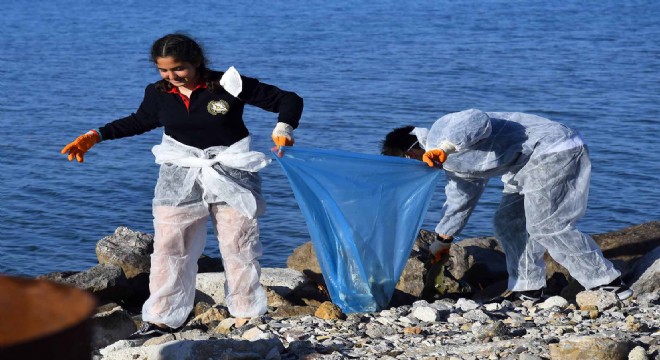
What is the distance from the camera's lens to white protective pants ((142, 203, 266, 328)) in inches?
238

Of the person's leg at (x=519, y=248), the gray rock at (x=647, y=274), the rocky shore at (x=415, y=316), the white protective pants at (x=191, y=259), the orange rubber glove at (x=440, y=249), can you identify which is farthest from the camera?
the orange rubber glove at (x=440, y=249)

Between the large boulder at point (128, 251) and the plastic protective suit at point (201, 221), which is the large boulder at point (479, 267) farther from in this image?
the plastic protective suit at point (201, 221)

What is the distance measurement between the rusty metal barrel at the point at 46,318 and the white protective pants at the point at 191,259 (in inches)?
129

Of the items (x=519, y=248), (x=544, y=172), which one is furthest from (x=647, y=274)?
(x=544, y=172)

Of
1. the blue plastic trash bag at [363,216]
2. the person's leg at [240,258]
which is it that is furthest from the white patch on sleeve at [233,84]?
the blue plastic trash bag at [363,216]

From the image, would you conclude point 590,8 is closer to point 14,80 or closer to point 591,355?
point 14,80

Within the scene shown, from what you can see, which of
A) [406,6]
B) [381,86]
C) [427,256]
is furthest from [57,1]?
[427,256]

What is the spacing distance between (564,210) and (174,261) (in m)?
2.21

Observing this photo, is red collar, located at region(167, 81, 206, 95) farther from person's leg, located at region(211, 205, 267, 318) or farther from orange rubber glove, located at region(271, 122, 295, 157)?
person's leg, located at region(211, 205, 267, 318)

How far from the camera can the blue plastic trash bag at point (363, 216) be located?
21.3 ft

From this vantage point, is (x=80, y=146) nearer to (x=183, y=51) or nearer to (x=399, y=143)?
(x=183, y=51)

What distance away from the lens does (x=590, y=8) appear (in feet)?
100

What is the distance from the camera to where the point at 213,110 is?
5934 millimetres

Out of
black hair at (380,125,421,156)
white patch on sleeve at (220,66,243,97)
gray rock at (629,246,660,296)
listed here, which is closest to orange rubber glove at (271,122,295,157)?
white patch on sleeve at (220,66,243,97)
